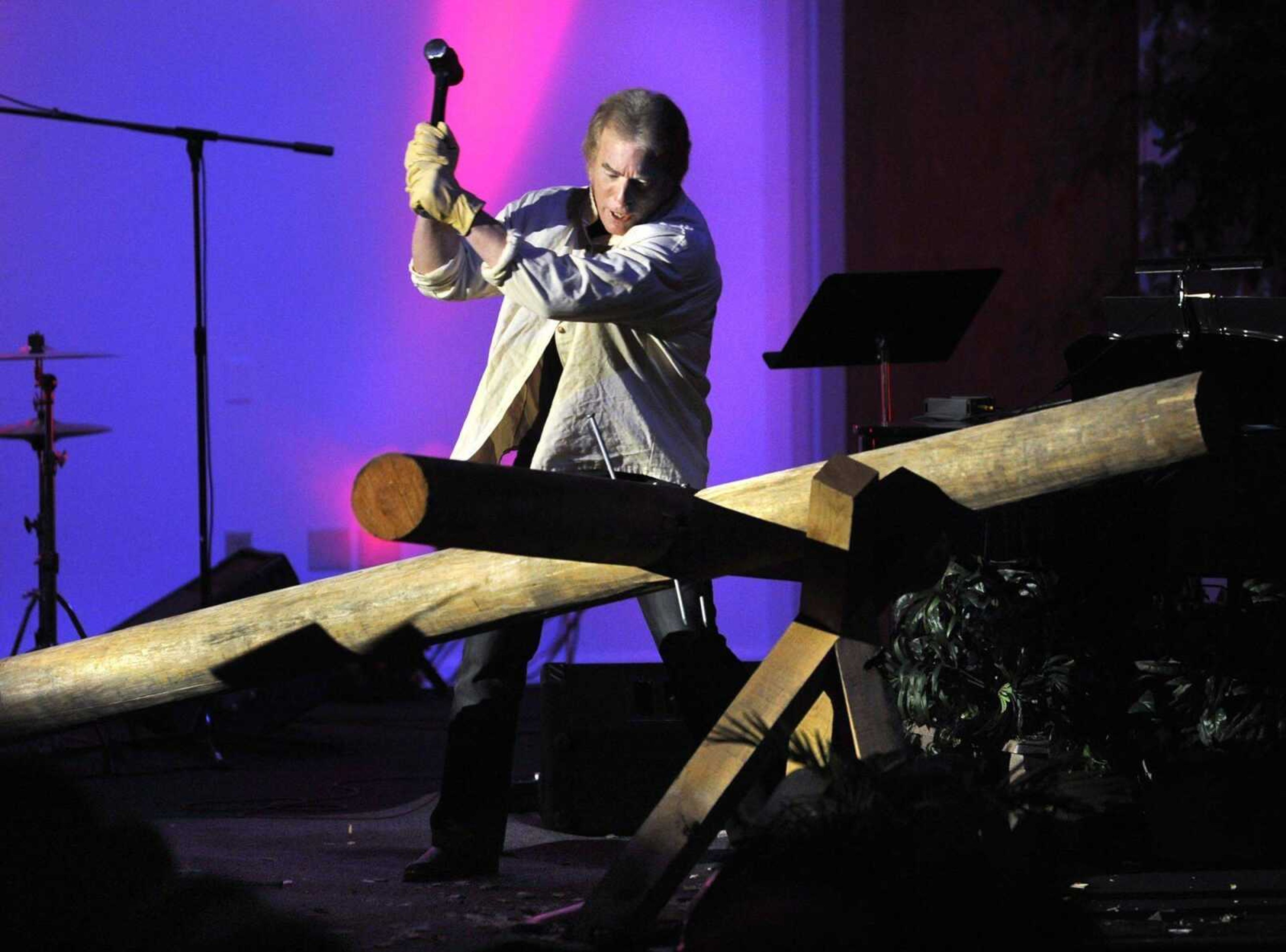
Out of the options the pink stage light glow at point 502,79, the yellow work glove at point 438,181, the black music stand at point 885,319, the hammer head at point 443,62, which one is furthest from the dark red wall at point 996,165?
A: the yellow work glove at point 438,181

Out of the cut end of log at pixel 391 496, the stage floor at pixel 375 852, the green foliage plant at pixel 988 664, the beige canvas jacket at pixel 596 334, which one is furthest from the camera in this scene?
the green foliage plant at pixel 988 664

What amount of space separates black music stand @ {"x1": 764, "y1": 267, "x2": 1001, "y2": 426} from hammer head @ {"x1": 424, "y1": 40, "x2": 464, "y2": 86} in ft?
5.21

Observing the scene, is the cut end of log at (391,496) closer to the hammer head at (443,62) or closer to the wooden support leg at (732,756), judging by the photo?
the wooden support leg at (732,756)

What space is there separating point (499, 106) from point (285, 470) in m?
1.74

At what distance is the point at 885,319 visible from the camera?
4.34 meters

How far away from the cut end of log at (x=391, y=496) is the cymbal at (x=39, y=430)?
351 cm

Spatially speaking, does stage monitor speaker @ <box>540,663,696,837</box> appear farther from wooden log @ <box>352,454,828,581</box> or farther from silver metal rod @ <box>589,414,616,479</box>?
wooden log @ <box>352,454,828,581</box>

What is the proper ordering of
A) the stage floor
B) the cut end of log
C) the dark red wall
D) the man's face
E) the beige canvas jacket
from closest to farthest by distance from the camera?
the cut end of log → the stage floor → the beige canvas jacket → the man's face → the dark red wall

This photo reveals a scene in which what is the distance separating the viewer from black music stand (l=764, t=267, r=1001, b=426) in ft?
13.8

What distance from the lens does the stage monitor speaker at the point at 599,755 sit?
3.68 meters

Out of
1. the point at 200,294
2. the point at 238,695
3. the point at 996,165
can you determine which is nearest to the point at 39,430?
the point at 200,294

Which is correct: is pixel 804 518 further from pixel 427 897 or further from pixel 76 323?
pixel 76 323

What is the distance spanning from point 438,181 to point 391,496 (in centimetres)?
87

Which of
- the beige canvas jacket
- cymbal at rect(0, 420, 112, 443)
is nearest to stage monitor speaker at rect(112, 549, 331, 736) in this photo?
cymbal at rect(0, 420, 112, 443)
